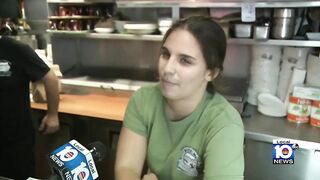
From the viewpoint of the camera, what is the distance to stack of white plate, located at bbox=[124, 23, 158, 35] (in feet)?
7.11

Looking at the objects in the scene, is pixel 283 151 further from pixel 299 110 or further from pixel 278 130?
pixel 299 110

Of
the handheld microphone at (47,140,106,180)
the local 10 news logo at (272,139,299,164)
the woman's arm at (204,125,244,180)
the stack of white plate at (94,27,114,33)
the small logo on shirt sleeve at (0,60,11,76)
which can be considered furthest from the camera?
the stack of white plate at (94,27,114,33)

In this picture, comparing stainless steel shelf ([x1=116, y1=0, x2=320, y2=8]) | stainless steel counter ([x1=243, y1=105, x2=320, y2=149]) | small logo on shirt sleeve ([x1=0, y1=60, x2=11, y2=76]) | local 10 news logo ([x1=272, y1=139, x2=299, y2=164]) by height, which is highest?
stainless steel shelf ([x1=116, y1=0, x2=320, y2=8])

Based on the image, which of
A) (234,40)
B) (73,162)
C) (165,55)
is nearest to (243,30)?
(234,40)

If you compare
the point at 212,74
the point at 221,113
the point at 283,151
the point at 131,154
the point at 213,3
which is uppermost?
the point at 213,3

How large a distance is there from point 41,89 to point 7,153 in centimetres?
68

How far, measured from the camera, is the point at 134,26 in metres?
2.18

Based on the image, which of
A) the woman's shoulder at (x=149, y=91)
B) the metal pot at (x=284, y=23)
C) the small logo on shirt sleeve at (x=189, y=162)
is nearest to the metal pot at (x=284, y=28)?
the metal pot at (x=284, y=23)

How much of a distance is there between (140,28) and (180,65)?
1.18 m

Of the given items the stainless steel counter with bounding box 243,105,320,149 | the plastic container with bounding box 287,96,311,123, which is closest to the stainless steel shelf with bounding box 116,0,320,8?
the plastic container with bounding box 287,96,311,123

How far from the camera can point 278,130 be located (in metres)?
1.77

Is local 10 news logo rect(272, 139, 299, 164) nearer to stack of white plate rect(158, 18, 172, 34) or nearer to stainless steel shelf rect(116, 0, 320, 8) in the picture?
stainless steel shelf rect(116, 0, 320, 8)

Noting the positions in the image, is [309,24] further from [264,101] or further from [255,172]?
[255,172]

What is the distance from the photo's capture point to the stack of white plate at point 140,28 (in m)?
2.17
